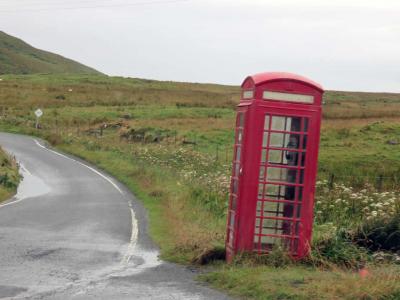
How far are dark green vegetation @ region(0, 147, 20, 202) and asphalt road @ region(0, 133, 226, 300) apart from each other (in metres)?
0.42

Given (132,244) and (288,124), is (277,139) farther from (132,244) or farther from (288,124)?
(132,244)

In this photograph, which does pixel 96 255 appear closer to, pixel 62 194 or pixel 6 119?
pixel 62 194

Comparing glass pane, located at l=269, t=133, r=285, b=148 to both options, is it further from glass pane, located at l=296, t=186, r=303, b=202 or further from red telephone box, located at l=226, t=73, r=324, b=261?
glass pane, located at l=296, t=186, r=303, b=202

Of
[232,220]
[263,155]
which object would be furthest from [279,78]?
[232,220]

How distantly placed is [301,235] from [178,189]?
12.3 m

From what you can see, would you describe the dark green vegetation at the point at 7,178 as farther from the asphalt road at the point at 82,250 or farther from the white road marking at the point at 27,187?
the asphalt road at the point at 82,250

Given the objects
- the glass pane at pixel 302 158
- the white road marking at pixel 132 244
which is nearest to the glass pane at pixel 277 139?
the glass pane at pixel 302 158

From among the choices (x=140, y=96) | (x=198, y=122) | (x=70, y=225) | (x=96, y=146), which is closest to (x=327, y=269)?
(x=70, y=225)

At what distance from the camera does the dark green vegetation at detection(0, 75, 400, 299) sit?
9.95 m

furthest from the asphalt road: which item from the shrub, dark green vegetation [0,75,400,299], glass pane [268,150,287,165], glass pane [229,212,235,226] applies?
the shrub

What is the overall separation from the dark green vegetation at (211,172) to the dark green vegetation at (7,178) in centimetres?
419

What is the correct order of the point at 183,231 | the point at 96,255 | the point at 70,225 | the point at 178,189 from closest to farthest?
1. the point at 96,255
2. the point at 183,231
3. the point at 70,225
4. the point at 178,189

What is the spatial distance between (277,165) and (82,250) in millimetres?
4310

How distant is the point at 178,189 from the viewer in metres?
23.4
